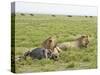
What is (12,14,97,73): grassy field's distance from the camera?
5.88ft

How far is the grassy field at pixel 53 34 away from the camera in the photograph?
1792mm

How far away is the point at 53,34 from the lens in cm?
189

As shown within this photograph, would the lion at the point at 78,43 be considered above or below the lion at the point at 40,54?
above

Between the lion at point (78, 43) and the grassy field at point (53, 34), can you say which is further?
the lion at point (78, 43)

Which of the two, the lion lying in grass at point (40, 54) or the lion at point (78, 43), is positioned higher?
the lion at point (78, 43)

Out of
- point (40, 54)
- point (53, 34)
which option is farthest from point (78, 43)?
point (40, 54)

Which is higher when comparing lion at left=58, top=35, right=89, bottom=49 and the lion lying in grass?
lion at left=58, top=35, right=89, bottom=49

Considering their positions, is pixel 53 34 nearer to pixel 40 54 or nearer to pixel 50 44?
pixel 50 44

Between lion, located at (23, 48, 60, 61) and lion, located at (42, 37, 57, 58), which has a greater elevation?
lion, located at (42, 37, 57, 58)

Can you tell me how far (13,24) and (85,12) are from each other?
0.63 m

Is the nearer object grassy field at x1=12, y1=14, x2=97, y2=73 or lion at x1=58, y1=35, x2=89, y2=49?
grassy field at x1=12, y1=14, x2=97, y2=73

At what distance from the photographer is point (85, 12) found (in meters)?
2.02

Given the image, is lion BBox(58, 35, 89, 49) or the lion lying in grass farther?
lion BBox(58, 35, 89, 49)

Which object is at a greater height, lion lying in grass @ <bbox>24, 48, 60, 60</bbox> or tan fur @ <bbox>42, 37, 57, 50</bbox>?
tan fur @ <bbox>42, 37, 57, 50</bbox>
